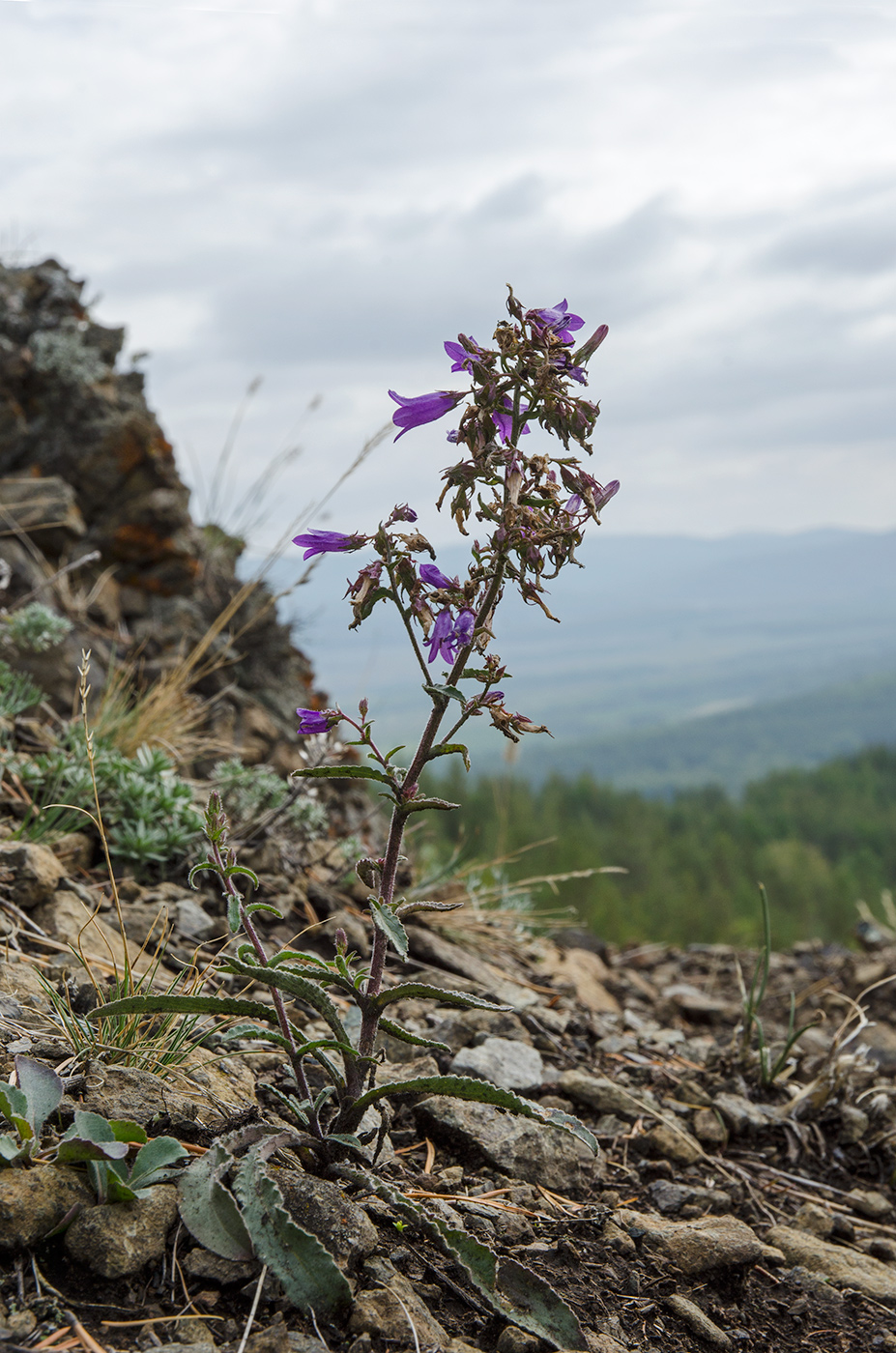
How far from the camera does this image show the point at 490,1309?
203cm

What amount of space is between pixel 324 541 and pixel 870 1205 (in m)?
2.91

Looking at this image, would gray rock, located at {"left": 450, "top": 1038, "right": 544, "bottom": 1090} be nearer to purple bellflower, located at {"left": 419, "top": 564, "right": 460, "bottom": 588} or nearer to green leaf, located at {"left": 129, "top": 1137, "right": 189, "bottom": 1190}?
green leaf, located at {"left": 129, "top": 1137, "right": 189, "bottom": 1190}

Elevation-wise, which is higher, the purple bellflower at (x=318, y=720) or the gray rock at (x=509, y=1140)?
the purple bellflower at (x=318, y=720)

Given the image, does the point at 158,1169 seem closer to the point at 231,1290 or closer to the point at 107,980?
the point at 231,1290

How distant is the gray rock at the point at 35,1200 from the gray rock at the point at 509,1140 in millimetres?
1149

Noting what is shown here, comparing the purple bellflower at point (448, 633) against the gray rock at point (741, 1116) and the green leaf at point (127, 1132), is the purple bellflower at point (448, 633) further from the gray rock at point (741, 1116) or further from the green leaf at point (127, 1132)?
the gray rock at point (741, 1116)

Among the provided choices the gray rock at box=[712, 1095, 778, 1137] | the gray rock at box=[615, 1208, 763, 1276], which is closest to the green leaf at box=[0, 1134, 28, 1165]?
the gray rock at box=[615, 1208, 763, 1276]

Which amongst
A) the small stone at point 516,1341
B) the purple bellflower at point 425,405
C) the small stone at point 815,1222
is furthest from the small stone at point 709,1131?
the purple bellflower at point 425,405

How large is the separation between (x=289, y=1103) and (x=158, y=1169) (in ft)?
1.13

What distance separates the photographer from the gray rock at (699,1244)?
2.49m

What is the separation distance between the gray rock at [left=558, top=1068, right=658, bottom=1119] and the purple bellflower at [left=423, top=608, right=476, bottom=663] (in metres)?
1.93

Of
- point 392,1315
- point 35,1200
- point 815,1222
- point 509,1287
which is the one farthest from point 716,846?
point 35,1200

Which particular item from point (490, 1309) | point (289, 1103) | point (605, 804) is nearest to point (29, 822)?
point (289, 1103)

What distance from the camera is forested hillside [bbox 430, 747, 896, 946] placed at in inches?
1368
